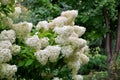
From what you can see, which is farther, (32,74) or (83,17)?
(83,17)

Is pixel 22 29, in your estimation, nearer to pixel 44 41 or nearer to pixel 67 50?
pixel 44 41

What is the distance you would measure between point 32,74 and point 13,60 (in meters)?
0.24

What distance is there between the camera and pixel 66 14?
288cm

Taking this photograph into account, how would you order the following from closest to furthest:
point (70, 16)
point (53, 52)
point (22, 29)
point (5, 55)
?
point (5, 55) → point (53, 52) → point (22, 29) → point (70, 16)

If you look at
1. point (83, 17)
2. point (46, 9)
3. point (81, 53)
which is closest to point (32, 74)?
point (81, 53)

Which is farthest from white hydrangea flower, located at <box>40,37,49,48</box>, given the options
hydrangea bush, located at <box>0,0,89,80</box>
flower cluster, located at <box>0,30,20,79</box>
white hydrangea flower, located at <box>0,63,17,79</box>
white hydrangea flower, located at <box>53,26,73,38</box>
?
white hydrangea flower, located at <box>0,63,17,79</box>

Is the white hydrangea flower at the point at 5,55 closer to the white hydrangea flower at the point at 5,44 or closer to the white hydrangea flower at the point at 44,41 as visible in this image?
the white hydrangea flower at the point at 5,44

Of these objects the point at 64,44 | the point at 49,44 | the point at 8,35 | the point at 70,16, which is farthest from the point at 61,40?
the point at 8,35

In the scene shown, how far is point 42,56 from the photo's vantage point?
255cm

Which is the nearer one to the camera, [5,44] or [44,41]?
[5,44]

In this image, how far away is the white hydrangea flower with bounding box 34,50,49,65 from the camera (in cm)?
255

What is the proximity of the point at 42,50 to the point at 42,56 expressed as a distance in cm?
7

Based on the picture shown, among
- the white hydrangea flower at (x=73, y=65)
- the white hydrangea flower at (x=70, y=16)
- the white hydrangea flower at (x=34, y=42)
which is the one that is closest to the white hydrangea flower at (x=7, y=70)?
the white hydrangea flower at (x=34, y=42)

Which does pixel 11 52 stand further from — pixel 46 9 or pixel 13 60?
pixel 46 9
